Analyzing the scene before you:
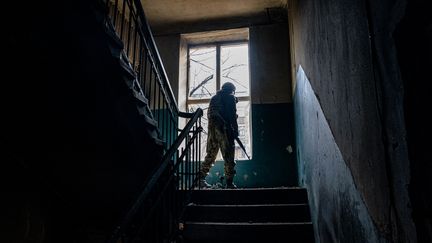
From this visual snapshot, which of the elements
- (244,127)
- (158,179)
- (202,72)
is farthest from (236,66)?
(158,179)

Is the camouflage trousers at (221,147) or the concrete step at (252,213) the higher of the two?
the camouflage trousers at (221,147)

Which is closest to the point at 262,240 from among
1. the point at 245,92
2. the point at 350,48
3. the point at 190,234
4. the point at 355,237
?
the point at 190,234

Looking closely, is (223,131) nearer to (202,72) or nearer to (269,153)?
(269,153)

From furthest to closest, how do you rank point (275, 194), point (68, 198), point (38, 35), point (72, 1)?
point (68, 198) < point (275, 194) < point (38, 35) < point (72, 1)

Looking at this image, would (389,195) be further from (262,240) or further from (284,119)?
(284,119)

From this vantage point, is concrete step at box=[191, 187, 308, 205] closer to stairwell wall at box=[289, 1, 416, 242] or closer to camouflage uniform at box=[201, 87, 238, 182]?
camouflage uniform at box=[201, 87, 238, 182]

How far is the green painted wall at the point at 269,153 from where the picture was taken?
5.68 metres

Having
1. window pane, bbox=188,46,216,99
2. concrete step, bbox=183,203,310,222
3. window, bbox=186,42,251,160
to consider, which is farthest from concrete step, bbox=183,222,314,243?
window pane, bbox=188,46,216,99

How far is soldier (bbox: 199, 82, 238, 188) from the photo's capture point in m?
4.47

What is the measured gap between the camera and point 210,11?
631 cm

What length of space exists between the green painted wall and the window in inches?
19.8

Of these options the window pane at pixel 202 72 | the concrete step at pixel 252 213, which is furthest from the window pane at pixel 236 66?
the concrete step at pixel 252 213

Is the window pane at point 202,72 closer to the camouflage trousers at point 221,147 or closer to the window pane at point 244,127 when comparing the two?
the window pane at point 244,127

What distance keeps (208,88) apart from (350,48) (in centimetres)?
521
